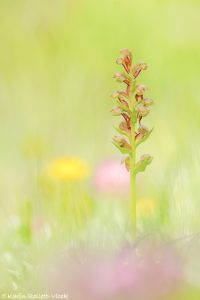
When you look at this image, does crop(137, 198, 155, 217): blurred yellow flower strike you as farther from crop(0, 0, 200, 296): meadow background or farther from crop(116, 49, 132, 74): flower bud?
crop(116, 49, 132, 74): flower bud

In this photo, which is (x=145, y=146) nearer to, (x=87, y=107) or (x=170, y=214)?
(x=87, y=107)

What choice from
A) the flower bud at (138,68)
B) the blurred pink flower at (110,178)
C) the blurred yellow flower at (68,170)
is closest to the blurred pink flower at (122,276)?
the flower bud at (138,68)

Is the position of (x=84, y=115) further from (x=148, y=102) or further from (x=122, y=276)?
(x=122, y=276)

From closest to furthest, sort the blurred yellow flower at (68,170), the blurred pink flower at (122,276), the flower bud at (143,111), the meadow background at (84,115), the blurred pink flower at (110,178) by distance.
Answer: the blurred pink flower at (122,276), the flower bud at (143,111), the meadow background at (84,115), the blurred pink flower at (110,178), the blurred yellow flower at (68,170)

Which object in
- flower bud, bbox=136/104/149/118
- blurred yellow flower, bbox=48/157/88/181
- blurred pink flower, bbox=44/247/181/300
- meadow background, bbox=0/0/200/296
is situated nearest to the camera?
blurred pink flower, bbox=44/247/181/300

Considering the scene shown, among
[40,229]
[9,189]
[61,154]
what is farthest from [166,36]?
[40,229]

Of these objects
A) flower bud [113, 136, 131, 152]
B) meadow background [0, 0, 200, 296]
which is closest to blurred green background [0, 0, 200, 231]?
meadow background [0, 0, 200, 296]

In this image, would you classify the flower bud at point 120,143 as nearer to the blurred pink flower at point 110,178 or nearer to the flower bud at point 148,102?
the flower bud at point 148,102
